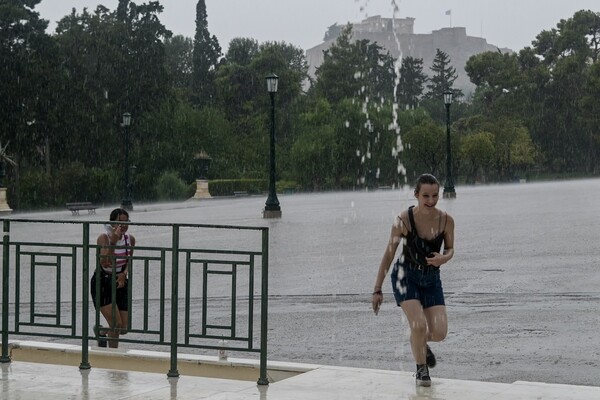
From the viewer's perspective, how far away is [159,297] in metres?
14.7

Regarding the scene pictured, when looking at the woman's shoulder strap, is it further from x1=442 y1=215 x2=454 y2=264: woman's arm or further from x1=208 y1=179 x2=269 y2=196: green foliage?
x1=208 y1=179 x2=269 y2=196: green foliage

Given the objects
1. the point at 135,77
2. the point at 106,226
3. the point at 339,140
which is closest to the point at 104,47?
the point at 135,77

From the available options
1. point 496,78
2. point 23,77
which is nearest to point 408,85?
point 496,78

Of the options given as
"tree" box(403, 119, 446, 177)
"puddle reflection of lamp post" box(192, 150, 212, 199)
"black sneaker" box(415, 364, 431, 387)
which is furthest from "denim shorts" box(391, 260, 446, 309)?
"tree" box(403, 119, 446, 177)

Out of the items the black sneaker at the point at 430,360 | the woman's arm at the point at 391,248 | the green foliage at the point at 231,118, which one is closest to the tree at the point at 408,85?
the green foliage at the point at 231,118

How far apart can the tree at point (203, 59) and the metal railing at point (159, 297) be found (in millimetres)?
80005

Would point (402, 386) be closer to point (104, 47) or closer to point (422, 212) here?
point (422, 212)

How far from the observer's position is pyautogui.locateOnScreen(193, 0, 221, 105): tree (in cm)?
10425

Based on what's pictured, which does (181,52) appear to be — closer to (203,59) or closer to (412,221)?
(203,59)

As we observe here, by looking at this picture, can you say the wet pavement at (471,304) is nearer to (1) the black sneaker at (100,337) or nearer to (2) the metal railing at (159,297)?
(2) the metal railing at (159,297)

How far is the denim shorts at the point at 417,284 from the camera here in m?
7.78

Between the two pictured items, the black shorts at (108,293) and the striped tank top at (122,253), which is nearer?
the striped tank top at (122,253)

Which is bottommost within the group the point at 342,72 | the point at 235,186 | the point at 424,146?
the point at 235,186

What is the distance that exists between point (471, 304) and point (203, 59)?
92.6 m
